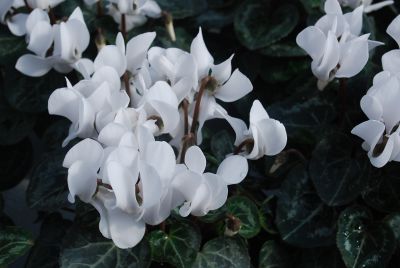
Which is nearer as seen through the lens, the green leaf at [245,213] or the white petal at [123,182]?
the white petal at [123,182]

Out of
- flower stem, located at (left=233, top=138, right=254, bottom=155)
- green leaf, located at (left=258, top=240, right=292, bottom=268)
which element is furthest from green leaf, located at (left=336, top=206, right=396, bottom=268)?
flower stem, located at (left=233, top=138, right=254, bottom=155)

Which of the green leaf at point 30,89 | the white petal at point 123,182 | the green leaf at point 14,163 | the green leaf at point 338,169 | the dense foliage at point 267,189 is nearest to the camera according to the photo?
the white petal at point 123,182

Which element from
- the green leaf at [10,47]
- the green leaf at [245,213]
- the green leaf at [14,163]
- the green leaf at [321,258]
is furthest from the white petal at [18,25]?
the green leaf at [321,258]

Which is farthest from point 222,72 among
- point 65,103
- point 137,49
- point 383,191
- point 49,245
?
point 49,245

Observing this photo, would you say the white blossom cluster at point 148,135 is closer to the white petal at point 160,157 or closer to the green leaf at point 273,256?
the white petal at point 160,157

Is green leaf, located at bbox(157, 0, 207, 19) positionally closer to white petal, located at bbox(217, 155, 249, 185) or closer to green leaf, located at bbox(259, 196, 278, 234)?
green leaf, located at bbox(259, 196, 278, 234)

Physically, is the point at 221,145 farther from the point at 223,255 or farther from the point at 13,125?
the point at 13,125

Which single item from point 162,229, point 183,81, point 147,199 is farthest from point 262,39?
point 147,199
